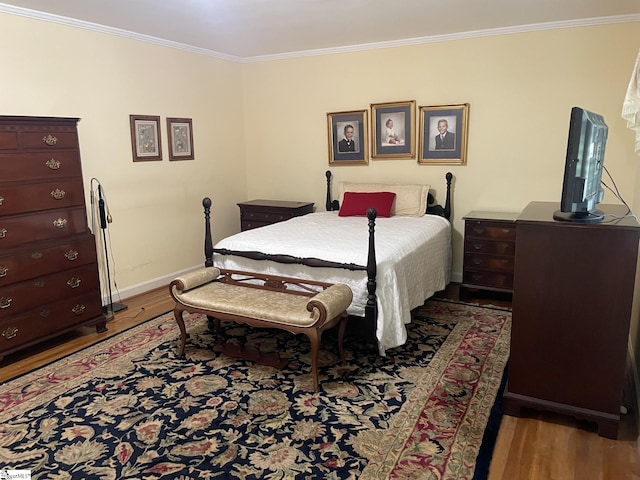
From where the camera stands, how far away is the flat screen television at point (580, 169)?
2229mm

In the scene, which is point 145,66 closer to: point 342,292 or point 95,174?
point 95,174

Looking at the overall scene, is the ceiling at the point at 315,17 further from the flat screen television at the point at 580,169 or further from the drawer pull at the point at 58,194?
the flat screen television at the point at 580,169

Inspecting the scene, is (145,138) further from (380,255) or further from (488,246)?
(488,246)

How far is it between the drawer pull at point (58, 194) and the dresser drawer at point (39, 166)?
0.10 meters

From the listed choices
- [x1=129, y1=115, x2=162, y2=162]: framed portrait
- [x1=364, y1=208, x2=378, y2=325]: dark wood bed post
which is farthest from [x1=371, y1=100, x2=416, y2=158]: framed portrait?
[x1=129, y1=115, x2=162, y2=162]: framed portrait

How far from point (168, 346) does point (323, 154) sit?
303cm

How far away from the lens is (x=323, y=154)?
561 cm

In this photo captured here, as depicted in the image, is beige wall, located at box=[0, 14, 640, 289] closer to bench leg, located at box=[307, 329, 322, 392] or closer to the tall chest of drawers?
the tall chest of drawers

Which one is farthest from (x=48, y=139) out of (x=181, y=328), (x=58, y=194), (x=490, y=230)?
(x=490, y=230)

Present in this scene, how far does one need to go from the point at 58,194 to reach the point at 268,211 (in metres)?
2.43

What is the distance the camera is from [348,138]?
5.38 m

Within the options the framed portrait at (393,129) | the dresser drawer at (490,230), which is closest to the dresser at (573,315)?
the dresser drawer at (490,230)

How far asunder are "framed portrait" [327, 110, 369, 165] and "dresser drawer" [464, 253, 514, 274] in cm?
168

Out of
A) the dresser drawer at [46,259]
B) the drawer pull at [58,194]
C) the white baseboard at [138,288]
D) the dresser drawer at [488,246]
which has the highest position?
the drawer pull at [58,194]
